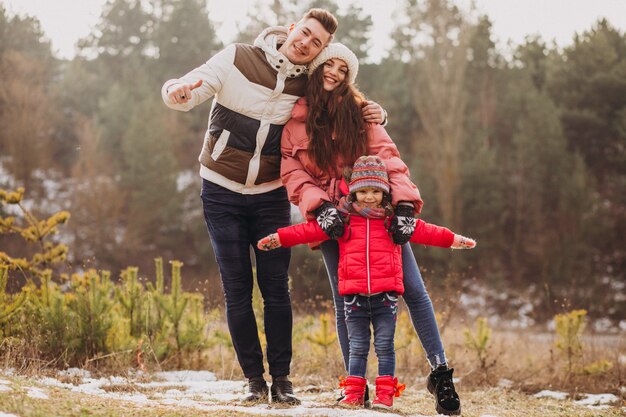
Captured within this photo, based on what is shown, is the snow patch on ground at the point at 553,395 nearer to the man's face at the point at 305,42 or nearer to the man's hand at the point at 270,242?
the man's hand at the point at 270,242

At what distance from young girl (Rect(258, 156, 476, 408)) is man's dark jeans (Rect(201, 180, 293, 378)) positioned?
0.23 metres

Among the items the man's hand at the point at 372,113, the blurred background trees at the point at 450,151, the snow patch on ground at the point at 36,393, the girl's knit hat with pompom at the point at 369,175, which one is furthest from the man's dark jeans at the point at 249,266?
the blurred background trees at the point at 450,151

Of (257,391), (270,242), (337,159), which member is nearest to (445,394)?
(257,391)

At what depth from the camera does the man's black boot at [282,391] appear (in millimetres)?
3537

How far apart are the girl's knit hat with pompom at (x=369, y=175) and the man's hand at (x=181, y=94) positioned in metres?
0.88

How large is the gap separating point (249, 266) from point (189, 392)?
1079 millimetres

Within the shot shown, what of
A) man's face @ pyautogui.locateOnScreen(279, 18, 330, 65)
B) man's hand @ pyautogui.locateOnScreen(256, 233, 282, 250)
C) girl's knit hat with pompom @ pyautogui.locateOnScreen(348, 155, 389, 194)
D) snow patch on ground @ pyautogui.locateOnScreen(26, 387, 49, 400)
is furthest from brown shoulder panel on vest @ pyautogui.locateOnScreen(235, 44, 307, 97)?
snow patch on ground @ pyautogui.locateOnScreen(26, 387, 49, 400)

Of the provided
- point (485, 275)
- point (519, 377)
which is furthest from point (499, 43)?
point (519, 377)

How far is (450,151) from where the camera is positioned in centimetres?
2269

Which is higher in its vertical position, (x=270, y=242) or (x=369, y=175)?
(x=369, y=175)

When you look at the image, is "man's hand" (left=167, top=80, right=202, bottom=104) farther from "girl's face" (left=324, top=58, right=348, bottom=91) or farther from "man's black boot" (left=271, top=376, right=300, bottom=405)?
"man's black boot" (left=271, top=376, right=300, bottom=405)

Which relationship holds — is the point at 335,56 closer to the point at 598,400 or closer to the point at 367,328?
the point at 367,328

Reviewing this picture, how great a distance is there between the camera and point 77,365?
195 inches

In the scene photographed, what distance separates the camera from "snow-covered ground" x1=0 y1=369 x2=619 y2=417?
3.23 metres
